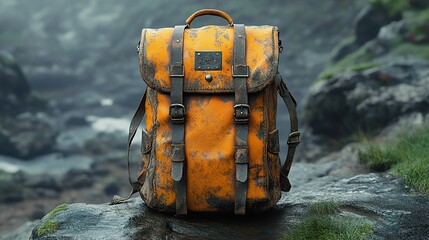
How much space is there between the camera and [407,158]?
244 inches

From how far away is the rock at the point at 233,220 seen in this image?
14.6ft

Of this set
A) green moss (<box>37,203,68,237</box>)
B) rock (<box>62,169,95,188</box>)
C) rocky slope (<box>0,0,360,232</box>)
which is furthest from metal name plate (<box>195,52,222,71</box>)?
rock (<box>62,169,95,188</box>)

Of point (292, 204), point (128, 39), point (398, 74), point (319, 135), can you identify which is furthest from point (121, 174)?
point (128, 39)

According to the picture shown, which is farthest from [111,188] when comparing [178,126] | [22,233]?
[178,126]

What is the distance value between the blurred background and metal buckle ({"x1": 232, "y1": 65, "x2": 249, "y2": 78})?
4.50 meters

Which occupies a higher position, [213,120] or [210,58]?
[210,58]

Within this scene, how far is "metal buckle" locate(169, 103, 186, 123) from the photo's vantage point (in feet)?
14.5

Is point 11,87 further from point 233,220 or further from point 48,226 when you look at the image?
Result: point 233,220

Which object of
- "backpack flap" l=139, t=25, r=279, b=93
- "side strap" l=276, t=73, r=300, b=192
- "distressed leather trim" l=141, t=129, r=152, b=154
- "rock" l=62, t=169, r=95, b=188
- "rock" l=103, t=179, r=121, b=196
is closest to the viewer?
"backpack flap" l=139, t=25, r=279, b=93

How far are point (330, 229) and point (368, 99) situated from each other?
8135 millimetres

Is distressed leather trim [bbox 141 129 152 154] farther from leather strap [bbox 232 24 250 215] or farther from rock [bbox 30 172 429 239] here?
leather strap [bbox 232 24 250 215]

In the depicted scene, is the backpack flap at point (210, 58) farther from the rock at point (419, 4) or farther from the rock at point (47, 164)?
the rock at point (47, 164)

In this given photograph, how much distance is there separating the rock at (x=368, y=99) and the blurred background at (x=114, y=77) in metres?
0.03

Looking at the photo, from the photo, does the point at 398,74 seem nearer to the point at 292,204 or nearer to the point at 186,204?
the point at 292,204
